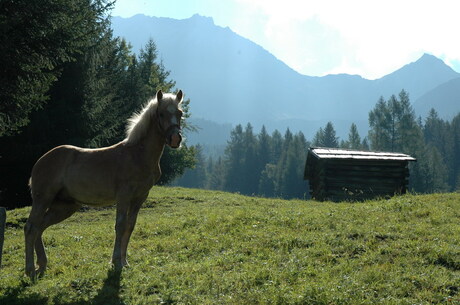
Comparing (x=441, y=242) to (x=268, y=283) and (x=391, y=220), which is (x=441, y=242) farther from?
(x=268, y=283)

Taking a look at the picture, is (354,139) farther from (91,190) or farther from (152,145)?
(91,190)

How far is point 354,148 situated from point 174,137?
324ft

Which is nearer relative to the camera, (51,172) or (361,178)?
(51,172)

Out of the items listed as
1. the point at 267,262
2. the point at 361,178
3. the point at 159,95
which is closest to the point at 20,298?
the point at 159,95

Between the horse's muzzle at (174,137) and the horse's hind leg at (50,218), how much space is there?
2.52m

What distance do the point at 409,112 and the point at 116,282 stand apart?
92.0m

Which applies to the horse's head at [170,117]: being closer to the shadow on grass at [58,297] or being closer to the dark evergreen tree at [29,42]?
the shadow on grass at [58,297]

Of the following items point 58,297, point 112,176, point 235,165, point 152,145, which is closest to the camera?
point 58,297

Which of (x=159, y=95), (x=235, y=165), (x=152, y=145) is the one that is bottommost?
(x=235, y=165)

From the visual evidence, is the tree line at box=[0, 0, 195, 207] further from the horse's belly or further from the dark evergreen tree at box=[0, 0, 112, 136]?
the horse's belly

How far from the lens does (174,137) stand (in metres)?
7.24

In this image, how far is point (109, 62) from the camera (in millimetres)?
29938

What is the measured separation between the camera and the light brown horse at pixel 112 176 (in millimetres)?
7527

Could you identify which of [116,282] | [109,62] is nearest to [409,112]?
[109,62]
